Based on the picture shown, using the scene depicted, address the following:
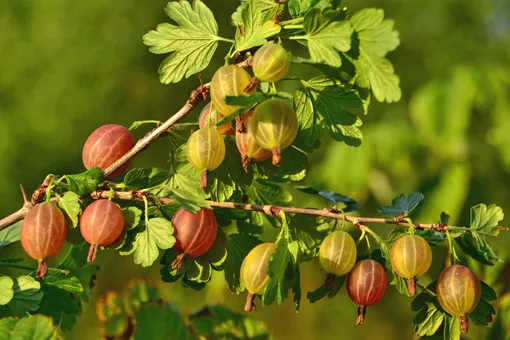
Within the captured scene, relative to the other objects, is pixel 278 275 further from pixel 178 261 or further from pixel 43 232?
pixel 43 232

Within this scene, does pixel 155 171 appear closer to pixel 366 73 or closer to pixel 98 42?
pixel 366 73

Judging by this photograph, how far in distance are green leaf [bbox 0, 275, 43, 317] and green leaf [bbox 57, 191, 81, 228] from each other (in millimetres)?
76

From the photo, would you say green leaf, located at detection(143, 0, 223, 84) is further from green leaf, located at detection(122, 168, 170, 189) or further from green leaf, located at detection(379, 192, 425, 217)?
green leaf, located at detection(379, 192, 425, 217)

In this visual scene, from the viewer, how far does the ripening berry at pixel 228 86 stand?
68cm

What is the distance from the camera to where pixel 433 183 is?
8.61 feet

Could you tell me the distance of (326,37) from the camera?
70 cm

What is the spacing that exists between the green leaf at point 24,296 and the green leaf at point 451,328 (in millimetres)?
421

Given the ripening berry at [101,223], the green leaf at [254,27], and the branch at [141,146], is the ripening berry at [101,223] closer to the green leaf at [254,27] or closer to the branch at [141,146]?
the branch at [141,146]

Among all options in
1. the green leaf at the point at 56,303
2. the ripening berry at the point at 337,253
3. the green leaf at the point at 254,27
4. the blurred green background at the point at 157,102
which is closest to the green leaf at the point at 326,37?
the green leaf at the point at 254,27

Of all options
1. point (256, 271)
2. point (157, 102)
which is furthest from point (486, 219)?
point (157, 102)

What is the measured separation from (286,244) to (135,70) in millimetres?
4474

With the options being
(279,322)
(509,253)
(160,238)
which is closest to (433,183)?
(279,322)

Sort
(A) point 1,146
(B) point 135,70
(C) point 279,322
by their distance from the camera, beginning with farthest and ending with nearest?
(B) point 135,70, (A) point 1,146, (C) point 279,322

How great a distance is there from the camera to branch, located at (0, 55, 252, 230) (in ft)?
2.41
